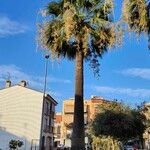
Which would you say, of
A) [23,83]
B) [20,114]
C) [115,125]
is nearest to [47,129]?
[20,114]

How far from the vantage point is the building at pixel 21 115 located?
64.9 metres

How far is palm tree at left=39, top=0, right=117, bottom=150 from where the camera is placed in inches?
1032

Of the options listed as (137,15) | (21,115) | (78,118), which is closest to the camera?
(137,15)

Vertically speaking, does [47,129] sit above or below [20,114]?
below

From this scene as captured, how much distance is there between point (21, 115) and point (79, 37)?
4155 centimetres

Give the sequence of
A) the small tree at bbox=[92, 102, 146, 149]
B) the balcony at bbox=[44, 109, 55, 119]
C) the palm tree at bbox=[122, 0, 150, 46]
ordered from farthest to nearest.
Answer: the balcony at bbox=[44, 109, 55, 119]
the small tree at bbox=[92, 102, 146, 149]
the palm tree at bbox=[122, 0, 150, 46]

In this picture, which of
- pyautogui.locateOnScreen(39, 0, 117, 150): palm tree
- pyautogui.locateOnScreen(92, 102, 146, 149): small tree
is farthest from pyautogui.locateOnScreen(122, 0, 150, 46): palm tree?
pyautogui.locateOnScreen(92, 102, 146, 149): small tree

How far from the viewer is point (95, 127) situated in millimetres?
47844

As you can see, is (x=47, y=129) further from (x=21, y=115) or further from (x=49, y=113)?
(x=21, y=115)

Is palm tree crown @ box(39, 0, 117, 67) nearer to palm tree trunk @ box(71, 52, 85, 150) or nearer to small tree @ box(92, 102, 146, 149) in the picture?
palm tree trunk @ box(71, 52, 85, 150)

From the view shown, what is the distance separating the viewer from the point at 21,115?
219 feet

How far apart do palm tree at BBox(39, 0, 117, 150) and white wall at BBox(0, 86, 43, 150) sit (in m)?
38.2

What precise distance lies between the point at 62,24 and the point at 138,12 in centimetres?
950

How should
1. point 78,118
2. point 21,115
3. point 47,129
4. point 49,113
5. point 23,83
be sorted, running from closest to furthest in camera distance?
1. point 78,118
2. point 21,115
3. point 23,83
4. point 47,129
5. point 49,113
